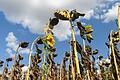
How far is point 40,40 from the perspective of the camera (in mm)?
11734

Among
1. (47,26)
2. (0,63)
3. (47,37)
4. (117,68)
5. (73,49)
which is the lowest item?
(117,68)

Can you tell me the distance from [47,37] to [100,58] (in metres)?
14.5

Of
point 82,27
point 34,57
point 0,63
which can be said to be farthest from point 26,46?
point 0,63

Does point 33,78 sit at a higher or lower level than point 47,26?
lower

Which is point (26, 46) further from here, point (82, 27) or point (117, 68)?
point (117, 68)

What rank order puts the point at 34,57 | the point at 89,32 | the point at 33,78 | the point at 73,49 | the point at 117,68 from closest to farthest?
1. the point at 117,68
2. the point at 73,49
3. the point at 89,32
4. the point at 33,78
5. the point at 34,57

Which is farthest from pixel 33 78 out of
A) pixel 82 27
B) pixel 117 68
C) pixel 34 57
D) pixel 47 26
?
pixel 117 68

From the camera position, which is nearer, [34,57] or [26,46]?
[26,46]

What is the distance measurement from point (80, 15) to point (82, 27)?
1.05 meters

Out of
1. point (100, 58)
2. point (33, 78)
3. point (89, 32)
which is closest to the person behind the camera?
point (89, 32)

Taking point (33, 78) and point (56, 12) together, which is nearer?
point (56, 12)

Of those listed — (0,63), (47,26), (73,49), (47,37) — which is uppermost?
(0,63)

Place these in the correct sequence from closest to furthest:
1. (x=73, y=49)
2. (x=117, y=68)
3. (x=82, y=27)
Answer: (x=117, y=68)
(x=73, y=49)
(x=82, y=27)

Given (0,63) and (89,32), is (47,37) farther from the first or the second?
(0,63)
